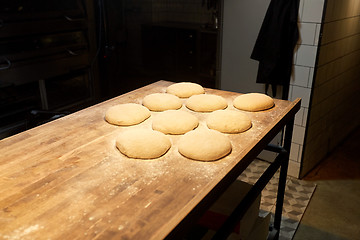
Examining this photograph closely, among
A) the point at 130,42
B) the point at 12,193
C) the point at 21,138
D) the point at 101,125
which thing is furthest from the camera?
the point at 130,42

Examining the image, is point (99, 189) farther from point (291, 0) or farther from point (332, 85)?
point (332, 85)

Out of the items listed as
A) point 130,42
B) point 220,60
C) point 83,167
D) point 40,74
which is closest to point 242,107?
point 83,167

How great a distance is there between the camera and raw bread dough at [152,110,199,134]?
1.34 metres

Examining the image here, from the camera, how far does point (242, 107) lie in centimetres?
155

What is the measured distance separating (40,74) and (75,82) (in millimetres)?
430

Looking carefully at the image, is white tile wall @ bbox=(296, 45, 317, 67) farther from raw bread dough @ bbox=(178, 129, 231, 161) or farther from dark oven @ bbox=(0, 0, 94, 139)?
dark oven @ bbox=(0, 0, 94, 139)

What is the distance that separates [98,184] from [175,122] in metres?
0.48

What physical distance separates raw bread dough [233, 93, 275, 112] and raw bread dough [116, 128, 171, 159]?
0.48 meters

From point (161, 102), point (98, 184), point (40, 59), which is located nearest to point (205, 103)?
point (161, 102)

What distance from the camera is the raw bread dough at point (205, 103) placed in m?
1.54

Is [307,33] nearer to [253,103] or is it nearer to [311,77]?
[311,77]

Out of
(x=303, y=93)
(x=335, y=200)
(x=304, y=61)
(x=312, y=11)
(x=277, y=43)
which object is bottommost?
(x=335, y=200)

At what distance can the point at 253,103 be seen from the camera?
5.06 feet

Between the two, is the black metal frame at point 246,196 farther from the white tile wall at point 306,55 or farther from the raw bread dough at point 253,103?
the white tile wall at point 306,55
